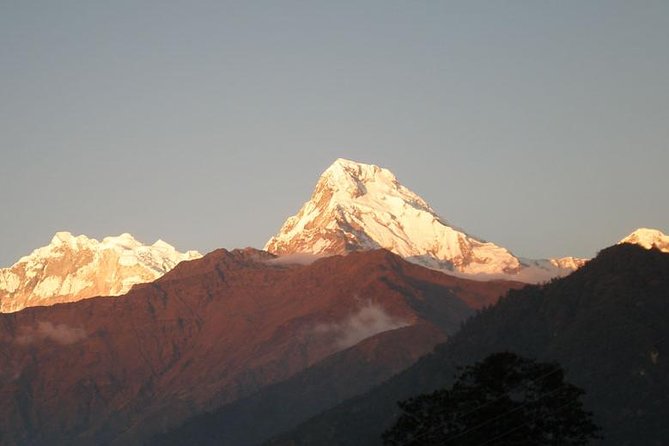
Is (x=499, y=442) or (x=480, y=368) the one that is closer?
(x=499, y=442)

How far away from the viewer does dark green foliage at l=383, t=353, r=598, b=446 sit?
354 ft

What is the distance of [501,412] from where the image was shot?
4281 inches

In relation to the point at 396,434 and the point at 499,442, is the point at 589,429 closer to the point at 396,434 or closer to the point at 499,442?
the point at 499,442

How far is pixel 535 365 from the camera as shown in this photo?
112188 mm

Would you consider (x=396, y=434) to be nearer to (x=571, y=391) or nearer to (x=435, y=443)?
(x=435, y=443)

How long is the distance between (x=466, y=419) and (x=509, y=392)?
4448 millimetres

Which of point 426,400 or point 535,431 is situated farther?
point 426,400

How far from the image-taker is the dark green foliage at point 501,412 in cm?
10794

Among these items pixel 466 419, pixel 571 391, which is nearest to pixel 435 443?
pixel 466 419

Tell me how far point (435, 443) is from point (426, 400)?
5.62 m

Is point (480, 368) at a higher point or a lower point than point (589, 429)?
higher

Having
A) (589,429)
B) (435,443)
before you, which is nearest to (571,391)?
(589,429)

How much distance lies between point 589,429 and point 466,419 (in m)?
8.85

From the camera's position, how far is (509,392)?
113 metres
